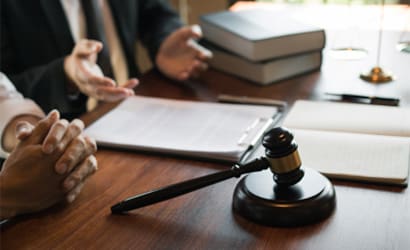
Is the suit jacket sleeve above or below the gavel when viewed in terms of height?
below

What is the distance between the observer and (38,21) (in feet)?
4.84

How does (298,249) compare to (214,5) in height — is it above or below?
above

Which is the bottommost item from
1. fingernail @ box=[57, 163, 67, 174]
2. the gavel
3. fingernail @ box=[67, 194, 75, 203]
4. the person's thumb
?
fingernail @ box=[67, 194, 75, 203]

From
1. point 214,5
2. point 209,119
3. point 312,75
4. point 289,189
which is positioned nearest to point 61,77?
point 209,119

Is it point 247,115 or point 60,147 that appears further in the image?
point 247,115

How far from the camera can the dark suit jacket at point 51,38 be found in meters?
1.29

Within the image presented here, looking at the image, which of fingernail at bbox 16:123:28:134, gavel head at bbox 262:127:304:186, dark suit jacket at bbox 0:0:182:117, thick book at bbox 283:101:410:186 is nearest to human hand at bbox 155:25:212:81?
dark suit jacket at bbox 0:0:182:117

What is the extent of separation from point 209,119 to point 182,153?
0.14m

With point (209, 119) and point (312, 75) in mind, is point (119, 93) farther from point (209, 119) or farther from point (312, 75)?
point (312, 75)

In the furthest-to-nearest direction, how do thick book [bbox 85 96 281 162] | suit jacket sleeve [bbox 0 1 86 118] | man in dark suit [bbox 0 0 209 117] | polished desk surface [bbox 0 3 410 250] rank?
suit jacket sleeve [bbox 0 1 86 118] < man in dark suit [bbox 0 0 209 117] < thick book [bbox 85 96 281 162] < polished desk surface [bbox 0 3 410 250]

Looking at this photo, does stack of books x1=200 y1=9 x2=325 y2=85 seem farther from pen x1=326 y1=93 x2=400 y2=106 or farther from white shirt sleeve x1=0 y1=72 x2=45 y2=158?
white shirt sleeve x1=0 y1=72 x2=45 y2=158

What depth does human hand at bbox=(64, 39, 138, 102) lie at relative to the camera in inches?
41.9

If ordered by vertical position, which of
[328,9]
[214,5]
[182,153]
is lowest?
[214,5]

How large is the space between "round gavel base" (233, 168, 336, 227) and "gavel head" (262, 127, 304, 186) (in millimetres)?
18
